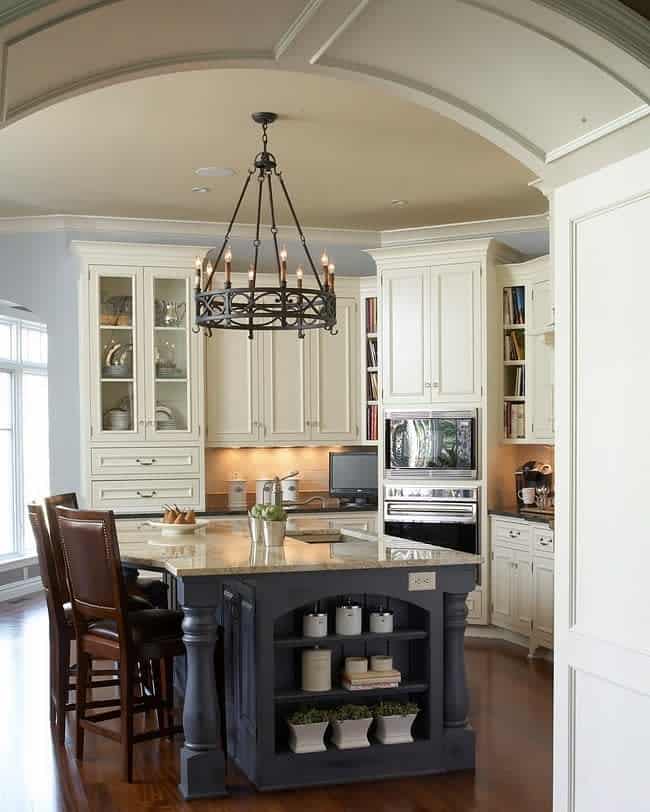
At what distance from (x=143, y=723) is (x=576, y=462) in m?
3.24

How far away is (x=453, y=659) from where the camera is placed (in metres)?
4.48

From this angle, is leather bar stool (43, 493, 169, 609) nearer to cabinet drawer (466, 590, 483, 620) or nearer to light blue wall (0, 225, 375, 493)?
light blue wall (0, 225, 375, 493)

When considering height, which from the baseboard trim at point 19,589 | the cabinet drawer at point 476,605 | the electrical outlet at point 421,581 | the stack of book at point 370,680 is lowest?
the baseboard trim at point 19,589

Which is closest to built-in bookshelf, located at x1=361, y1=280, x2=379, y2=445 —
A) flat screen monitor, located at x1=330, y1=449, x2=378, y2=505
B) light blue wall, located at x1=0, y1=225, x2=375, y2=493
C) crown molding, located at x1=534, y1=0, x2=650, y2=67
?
flat screen monitor, located at x1=330, y1=449, x2=378, y2=505

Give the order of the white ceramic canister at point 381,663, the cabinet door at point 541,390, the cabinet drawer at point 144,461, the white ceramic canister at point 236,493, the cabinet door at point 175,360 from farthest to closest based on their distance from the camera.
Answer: the white ceramic canister at point 236,493 < the cabinet door at point 175,360 < the cabinet drawer at point 144,461 < the cabinet door at point 541,390 < the white ceramic canister at point 381,663

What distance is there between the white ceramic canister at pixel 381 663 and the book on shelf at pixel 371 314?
12.9ft

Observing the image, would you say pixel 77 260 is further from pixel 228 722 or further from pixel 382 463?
pixel 228 722

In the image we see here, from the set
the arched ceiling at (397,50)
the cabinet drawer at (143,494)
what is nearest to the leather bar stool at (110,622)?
the arched ceiling at (397,50)

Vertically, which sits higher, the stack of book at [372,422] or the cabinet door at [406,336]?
the cabinet door at [406,336]

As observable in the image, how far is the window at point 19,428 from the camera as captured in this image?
9.38 meters

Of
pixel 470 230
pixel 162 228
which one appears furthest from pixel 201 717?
pixel 470 230

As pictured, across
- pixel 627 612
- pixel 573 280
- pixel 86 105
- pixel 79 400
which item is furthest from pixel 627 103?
pixel 79 400

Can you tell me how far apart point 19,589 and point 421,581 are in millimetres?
5681

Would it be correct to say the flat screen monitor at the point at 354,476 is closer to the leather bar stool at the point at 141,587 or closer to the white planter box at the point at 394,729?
the leather bar stool at the point at 141,587
